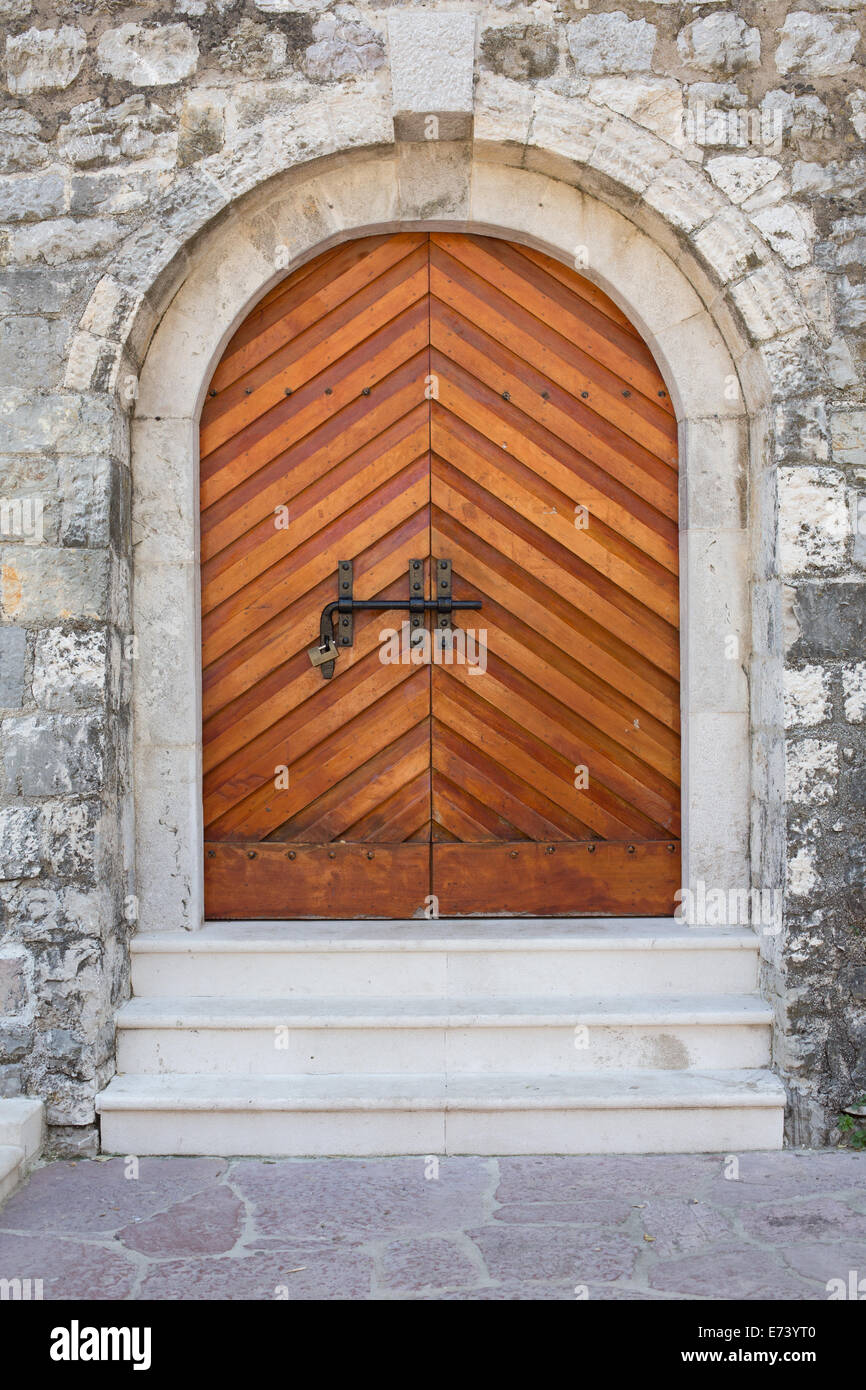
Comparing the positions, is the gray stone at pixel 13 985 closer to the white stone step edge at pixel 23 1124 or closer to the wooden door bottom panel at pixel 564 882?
the white stone step edge at pixel 23 1124

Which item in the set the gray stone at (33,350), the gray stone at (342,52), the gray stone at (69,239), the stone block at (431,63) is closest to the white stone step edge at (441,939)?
the gray stone at (33,350)

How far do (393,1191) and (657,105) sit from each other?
3200 mm

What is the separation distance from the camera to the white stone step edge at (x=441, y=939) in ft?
11.5

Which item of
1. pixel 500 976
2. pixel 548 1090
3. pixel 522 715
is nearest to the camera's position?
pixel 548 1090

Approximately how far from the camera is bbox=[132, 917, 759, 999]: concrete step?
3.52 m

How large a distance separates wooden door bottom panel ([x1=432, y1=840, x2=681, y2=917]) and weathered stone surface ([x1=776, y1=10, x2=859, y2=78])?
2.45m

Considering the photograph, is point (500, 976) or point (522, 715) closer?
point (500, 976)

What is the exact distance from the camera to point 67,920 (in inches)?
131

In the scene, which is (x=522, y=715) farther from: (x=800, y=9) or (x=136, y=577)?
(x=800, y=9)

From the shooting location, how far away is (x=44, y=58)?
344 centimetres

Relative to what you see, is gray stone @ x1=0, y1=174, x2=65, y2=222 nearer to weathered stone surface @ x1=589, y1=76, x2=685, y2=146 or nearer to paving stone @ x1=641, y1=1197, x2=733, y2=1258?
weathered stone surface @ x1=589, y1=76, x2=685, y2=146

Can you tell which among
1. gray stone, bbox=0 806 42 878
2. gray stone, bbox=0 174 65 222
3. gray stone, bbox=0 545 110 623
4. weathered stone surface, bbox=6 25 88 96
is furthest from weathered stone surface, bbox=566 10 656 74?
gray stone, bbox=0 806 42 878

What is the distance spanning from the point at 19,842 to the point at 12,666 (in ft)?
1.69

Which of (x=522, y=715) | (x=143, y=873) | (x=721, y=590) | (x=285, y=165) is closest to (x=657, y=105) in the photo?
(x=285, y=165)
